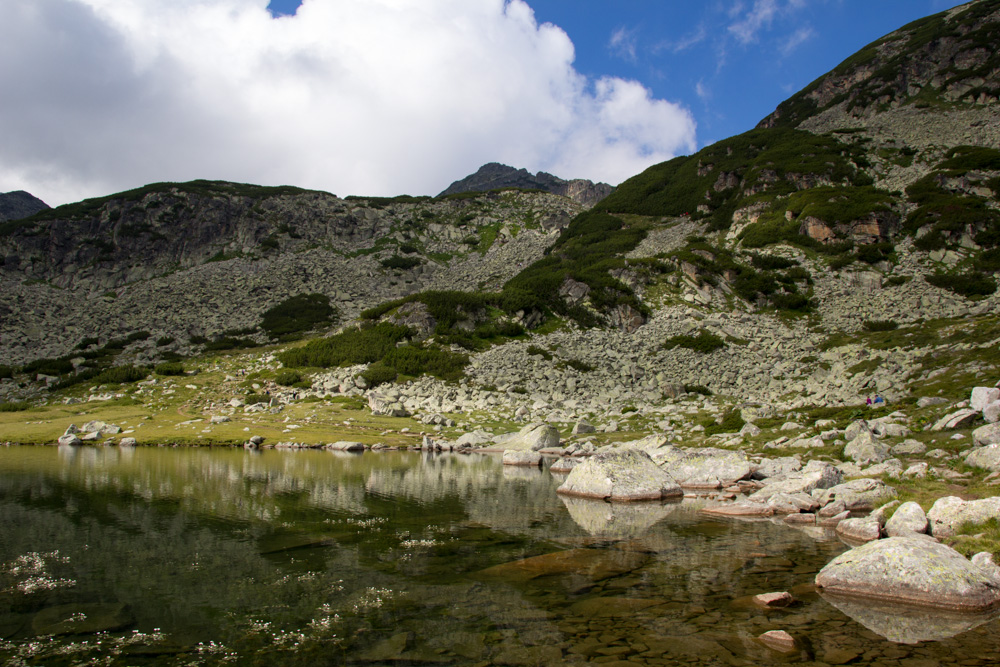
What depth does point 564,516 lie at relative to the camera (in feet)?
57.1

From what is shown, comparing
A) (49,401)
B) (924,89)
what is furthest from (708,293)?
(924,89)

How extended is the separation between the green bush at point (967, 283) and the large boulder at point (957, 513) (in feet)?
207

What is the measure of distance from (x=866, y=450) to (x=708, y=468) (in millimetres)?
6286

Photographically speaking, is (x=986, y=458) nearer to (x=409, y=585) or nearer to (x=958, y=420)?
(x=958, y=420)

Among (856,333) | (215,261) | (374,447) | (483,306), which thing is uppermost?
(215,261)

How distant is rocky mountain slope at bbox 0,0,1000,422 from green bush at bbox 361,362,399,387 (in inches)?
13.4

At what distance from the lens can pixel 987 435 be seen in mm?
18312

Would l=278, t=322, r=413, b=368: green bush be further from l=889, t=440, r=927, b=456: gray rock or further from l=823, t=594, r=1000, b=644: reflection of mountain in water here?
l=823, t=594, r=1000, b=644: reflection of mountain in water

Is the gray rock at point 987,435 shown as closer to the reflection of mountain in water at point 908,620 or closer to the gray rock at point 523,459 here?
the reflection of mountain in water at point 908,620

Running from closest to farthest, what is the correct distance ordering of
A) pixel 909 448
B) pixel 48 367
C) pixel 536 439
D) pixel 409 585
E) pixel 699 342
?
pixel 409 585 < pixel 909 448 < pixel 536 439 < pixel 48 367 < pixel 699 342

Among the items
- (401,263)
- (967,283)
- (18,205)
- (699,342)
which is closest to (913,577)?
(699,342)

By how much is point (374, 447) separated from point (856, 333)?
178 ft

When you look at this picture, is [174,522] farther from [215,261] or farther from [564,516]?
[215,261]

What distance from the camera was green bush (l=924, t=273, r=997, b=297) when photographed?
5850 cm
